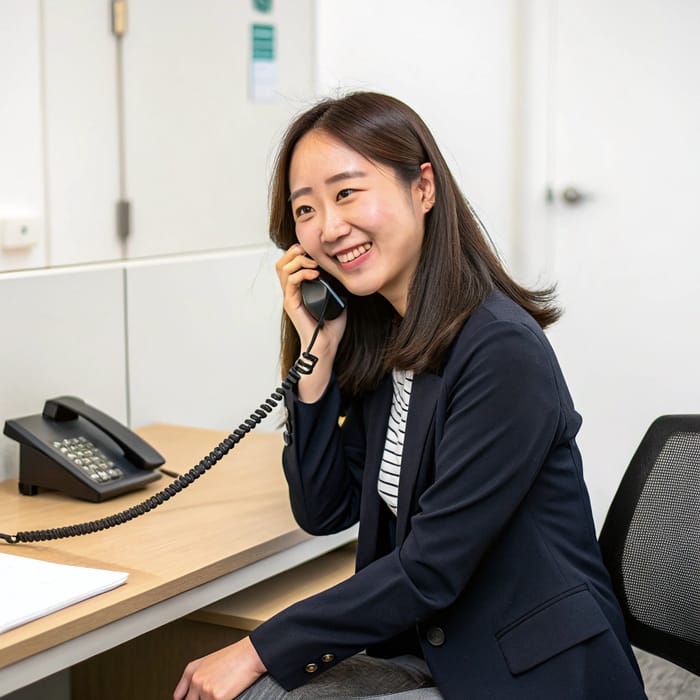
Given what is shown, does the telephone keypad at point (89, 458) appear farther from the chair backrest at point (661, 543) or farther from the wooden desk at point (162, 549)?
the chair backrest at point (661, 543)

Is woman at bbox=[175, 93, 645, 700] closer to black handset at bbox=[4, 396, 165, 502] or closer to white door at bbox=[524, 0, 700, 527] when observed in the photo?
black handset at bbox=[4, 396, 165, 502]

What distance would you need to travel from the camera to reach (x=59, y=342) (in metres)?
1.93

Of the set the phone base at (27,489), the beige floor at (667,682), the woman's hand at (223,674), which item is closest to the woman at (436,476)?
the woman's hand at (223,674)

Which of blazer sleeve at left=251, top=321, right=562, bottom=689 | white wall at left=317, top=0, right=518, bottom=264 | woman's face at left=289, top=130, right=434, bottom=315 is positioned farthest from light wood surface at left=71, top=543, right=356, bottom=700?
white wall at left=317, top=0, right=518, bottom=264

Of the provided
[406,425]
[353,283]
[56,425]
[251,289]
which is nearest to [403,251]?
[353,283]

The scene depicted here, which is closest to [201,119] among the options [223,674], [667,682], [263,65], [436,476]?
[263,65]

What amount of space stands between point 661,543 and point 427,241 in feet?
1.56

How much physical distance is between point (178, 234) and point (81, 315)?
1.08ft

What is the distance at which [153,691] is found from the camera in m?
1.66

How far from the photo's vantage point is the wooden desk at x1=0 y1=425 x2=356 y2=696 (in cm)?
120

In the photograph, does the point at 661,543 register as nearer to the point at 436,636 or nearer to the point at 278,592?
the point at 436,636

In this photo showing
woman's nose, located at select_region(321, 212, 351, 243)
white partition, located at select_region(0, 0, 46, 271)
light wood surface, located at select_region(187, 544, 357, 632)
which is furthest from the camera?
white partition, located at select_region(0, 0, 46, 271)

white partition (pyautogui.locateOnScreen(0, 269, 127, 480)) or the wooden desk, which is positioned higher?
white partition (pyautogui.locateOnScreen(0, 269, 127, 480))

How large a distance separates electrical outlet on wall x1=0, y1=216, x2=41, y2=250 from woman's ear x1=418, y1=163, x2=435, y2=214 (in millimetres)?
783
